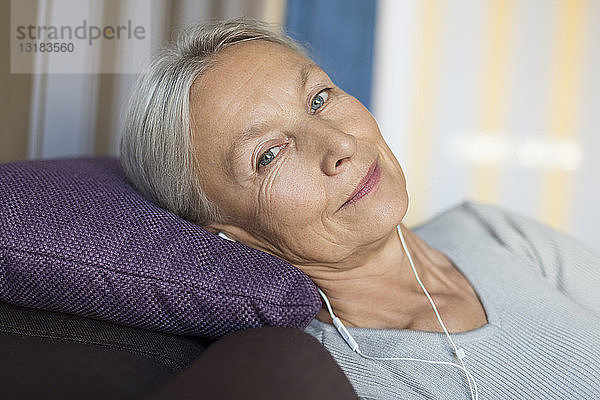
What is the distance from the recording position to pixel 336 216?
1.40m

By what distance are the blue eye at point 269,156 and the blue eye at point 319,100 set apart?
128 millimetres

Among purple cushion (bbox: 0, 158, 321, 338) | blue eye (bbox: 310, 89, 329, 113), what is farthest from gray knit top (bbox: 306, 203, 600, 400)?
blue eye (bbox: 310, 89, 329, 113)

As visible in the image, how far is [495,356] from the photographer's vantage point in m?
1.39

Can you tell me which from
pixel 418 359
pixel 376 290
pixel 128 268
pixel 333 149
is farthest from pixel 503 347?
pixel 128 268

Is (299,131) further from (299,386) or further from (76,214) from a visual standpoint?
(299,386)

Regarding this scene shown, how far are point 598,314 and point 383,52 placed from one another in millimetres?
2326

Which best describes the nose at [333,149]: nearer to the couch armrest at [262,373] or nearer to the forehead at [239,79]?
the forehead at [239,79]

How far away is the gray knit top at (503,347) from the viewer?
4.45 feet

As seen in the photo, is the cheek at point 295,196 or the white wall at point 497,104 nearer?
the cheek at point 295,196

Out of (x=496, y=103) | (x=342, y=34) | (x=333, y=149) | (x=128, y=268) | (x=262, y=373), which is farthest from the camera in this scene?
(x=496, y=103)

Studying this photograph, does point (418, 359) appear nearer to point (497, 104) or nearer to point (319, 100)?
point (319, 100)

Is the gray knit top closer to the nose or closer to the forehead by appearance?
the nose

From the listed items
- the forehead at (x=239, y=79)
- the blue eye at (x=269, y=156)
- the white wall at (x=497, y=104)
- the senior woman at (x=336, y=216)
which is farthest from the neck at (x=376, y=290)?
the white wall at (x=497, y=104)

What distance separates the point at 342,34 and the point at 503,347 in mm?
2069
